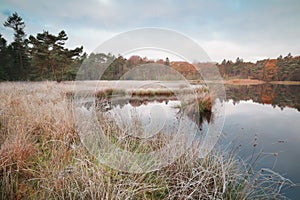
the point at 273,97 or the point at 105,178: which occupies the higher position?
the point at 273,97

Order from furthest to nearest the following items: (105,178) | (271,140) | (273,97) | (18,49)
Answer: (18,49) < (273,97) < (271,140) < (105,178)

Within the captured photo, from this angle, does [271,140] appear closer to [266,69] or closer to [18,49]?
[18,49]

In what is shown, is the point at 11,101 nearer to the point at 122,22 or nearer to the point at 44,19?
the point at 122,22

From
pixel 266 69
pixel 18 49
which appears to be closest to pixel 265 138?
pixel 18 49

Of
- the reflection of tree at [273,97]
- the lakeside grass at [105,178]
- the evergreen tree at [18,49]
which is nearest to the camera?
the lakeside grass at [105,178]

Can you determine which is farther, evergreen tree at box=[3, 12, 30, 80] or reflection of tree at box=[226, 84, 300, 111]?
evergreen tree at box=[3, 12, 30, 80]

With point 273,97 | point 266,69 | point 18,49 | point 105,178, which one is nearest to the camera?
point 105,178

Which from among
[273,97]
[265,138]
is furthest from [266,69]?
[265,138]

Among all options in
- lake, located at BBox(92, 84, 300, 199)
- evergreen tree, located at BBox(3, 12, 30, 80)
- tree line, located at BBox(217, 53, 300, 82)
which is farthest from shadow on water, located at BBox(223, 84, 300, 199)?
tree line, located at BBox(217, 53, 300, 82)

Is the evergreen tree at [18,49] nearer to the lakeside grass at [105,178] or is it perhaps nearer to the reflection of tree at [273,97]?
the lakeside grass at [105,178]

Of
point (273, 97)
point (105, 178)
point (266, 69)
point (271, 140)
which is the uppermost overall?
point (266, 69)

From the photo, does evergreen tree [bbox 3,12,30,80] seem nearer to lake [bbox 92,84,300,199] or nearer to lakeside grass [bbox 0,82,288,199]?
lake [bbox 92,84,300,199]

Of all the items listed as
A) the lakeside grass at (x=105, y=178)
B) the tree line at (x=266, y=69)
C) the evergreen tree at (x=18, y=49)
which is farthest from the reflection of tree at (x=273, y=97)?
the evergreen tree at (x=18, y=49)

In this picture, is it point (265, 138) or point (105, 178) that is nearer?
point (105, 178)
